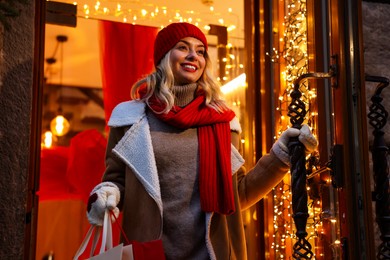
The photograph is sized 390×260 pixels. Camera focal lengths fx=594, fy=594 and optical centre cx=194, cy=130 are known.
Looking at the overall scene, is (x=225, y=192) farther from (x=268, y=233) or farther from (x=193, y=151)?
(x=268, y=233)

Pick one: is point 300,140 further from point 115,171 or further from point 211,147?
point 115,171

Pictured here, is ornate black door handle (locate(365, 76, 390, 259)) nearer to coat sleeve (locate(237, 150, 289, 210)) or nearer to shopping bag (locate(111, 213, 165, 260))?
coat sleeve (locate(237, 150, 289, 210))

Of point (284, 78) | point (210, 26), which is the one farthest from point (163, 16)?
point (284, 78)

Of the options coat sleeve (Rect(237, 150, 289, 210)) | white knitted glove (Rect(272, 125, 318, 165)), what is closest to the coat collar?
coat sleeve (Rect(237, 150, 289, 210))

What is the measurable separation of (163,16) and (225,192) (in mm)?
2934

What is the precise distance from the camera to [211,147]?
2.62 m

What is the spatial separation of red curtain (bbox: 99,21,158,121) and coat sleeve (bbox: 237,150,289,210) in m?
2.14

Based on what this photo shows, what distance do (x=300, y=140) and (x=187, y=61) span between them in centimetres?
69

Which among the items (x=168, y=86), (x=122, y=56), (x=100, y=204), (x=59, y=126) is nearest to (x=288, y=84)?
(x=168, y=86)

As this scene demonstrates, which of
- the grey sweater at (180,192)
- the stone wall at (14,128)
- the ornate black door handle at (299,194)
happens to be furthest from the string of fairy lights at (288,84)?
the stone wall at (14,128)

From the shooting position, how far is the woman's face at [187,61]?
2.77 m

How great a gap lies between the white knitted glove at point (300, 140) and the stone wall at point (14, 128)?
1157 mm

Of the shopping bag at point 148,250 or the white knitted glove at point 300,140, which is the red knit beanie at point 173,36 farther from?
the shopping bag at point 148,250

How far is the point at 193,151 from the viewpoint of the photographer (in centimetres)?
263
